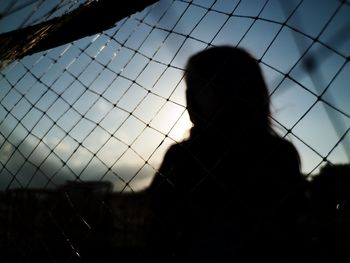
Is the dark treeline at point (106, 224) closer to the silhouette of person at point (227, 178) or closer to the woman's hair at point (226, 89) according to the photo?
the silhouette of person at point (227, 178)

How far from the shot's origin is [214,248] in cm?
134

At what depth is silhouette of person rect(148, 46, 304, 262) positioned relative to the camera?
132 cm

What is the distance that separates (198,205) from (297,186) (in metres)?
0.49

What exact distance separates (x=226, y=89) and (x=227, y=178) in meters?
0.47

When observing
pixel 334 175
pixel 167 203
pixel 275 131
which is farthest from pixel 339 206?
pixel 167 203

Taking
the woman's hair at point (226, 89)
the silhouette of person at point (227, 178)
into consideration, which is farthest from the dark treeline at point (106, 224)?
the woman's hair at point (226, 89)

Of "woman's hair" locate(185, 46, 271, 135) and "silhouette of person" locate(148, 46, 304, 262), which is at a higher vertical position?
"woman's hair" locate(185, 46, 271, 135)

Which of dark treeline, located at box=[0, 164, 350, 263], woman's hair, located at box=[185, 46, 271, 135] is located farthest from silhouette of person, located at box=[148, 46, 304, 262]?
dark treeline, located at box=[0, 164, 350, 263]

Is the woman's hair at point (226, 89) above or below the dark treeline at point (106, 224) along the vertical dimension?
above

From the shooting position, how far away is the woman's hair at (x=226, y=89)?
1530 millimetres

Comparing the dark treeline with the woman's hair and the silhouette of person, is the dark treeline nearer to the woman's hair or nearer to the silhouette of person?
the silhouette of person

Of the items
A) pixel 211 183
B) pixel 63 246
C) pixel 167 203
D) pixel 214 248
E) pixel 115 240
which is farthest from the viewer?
pixel 63 246

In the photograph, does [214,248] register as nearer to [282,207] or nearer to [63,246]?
[282,207]

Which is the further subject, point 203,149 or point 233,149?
point 203,149
